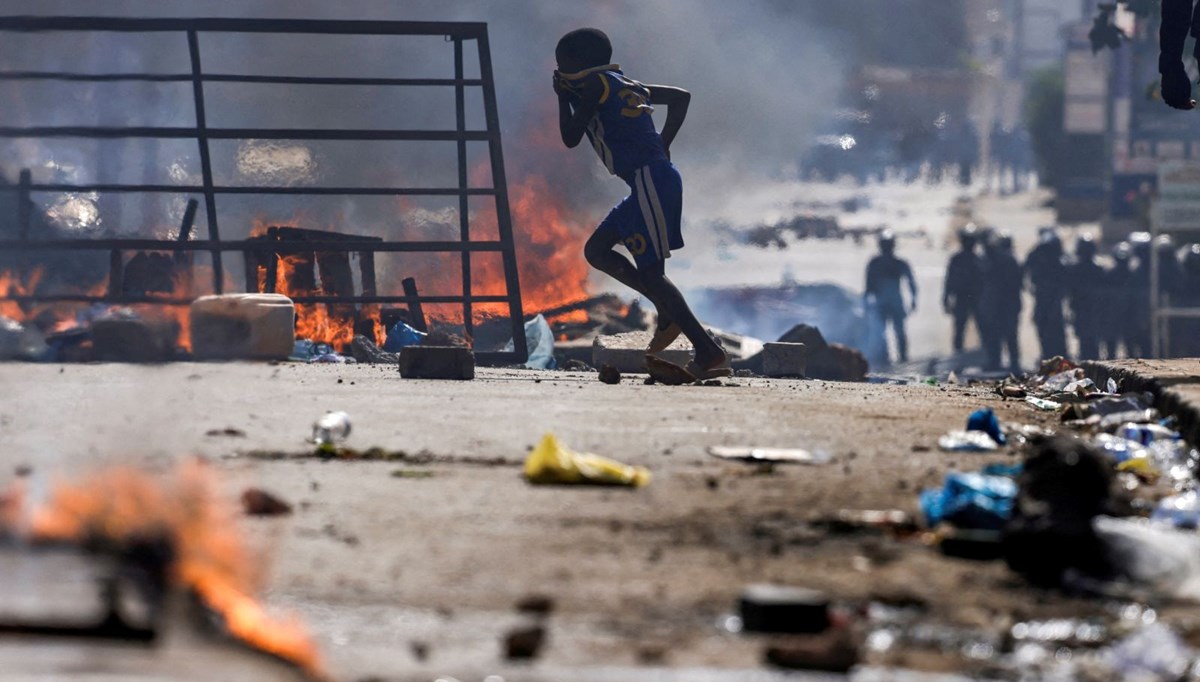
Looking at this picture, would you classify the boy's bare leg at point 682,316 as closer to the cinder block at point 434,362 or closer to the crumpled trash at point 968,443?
the cinder block at point 434,362

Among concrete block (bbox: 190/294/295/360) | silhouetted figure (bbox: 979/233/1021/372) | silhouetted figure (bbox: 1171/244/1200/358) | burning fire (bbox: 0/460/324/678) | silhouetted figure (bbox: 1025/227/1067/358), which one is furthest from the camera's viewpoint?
silhouetted figure (bbox: 1025/227/1067/358)

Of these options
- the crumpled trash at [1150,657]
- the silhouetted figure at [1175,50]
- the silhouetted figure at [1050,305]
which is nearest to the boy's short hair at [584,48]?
the silhouetted figure at [1175,50]

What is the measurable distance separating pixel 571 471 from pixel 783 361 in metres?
6.87

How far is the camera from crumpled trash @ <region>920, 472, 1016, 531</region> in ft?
15.0

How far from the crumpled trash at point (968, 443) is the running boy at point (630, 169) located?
2.94 m

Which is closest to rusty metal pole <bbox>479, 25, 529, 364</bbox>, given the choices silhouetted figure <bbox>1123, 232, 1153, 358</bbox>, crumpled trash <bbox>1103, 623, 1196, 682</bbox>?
crumpled trash <bbox>1103, 623, 1196, 682</bbox>

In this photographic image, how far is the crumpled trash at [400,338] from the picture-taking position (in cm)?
1256

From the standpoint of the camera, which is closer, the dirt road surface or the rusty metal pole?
the dirt road surface

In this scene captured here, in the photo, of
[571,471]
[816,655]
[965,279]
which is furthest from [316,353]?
[965,279]

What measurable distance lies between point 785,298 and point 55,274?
1423 cm

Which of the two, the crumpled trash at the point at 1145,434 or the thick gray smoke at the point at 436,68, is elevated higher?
the thick gray smoke at the point at 436,68

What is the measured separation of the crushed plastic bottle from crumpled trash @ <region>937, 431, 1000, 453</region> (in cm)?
190

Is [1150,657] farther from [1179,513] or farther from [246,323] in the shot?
[246,323]

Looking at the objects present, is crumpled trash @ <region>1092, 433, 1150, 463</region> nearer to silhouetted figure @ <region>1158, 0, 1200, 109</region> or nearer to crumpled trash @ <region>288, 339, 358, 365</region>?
silhouetted figure @ <region>1158, 0, 1200, 109</region>
